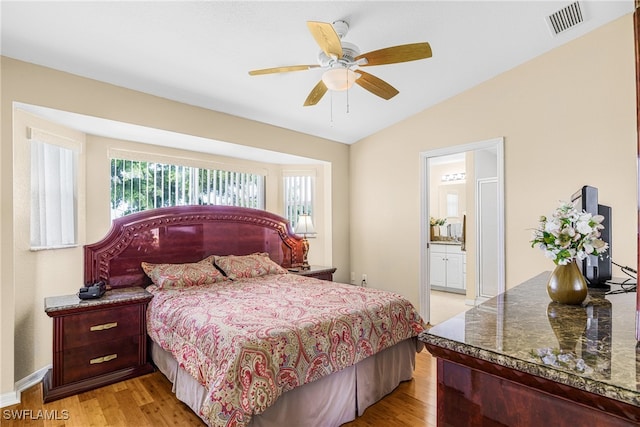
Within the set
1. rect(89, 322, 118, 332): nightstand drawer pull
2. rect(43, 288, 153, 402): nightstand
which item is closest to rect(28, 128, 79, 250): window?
rect(43, 288, 153, 402): nightstand

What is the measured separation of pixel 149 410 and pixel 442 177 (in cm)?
652

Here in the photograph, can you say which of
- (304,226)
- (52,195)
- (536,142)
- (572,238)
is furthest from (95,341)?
(536,142)

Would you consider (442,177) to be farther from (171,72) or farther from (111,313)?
(111,313)

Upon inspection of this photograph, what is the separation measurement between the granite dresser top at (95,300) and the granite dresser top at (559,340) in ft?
8.79

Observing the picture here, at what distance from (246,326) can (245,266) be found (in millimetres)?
1745

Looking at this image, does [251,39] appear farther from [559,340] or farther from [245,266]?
[559,340]

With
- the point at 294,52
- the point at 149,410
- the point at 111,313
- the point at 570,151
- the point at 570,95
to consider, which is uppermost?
the point at 294,52

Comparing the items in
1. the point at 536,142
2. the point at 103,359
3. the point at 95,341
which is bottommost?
the point at 103,359

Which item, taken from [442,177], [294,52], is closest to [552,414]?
[294,52]

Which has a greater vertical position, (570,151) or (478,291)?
(570,151)

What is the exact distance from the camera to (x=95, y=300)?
2.69m

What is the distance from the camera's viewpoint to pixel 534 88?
10.8ft

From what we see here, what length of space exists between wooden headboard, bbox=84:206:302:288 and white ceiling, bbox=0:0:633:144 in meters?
1.30

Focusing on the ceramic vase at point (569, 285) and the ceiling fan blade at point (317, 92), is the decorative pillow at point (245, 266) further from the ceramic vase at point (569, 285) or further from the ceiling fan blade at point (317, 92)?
the ceramic vase at point (569, 285)
